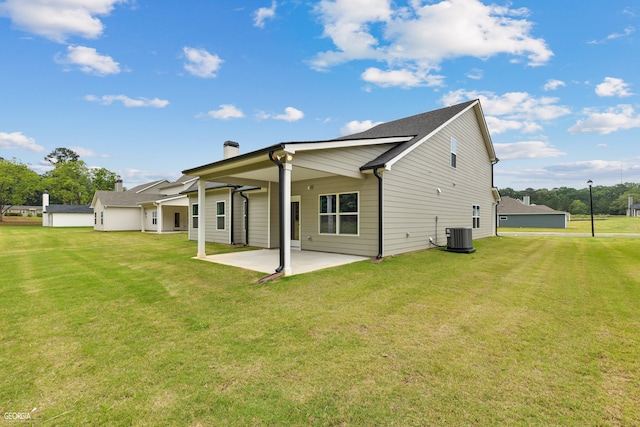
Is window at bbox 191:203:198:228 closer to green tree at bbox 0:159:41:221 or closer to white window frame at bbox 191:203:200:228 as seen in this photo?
white window frame at bbox 191:203:200:228

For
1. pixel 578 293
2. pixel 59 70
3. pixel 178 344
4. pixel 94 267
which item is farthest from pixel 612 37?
pixel 59 70

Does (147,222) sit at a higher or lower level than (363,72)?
lower

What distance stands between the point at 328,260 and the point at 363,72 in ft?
40.4

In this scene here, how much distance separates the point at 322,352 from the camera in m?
3.08

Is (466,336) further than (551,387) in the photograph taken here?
Yes

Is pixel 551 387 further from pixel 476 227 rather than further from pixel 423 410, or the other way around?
pixel 476 227

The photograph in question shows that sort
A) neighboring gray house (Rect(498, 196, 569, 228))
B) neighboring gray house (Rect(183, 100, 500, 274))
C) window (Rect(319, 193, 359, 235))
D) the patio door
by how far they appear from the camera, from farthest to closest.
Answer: neighboring gray house (Rect(498, 196, 569, 228)) < the patio door < window (Rect(319, 193, 359, 235)) < neighboring gray house (Rect(183, 100, 500, 274))

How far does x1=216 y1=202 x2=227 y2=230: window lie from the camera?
1405 cm

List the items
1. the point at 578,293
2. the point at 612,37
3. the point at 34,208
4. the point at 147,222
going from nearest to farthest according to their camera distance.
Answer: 1. the point at 578,293
2. the point at 612,37
3. the point at 147,222
4. the point at 34,208

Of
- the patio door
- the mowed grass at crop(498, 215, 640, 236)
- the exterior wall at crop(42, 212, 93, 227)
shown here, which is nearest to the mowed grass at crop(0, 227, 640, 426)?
the patio door

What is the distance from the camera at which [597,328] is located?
3705 millimetres

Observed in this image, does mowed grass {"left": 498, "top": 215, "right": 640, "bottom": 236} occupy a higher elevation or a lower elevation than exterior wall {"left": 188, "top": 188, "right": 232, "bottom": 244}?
lower

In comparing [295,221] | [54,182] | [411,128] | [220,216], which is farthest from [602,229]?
[54,182]

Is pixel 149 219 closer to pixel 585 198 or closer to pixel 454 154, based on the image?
pixel 454 154
